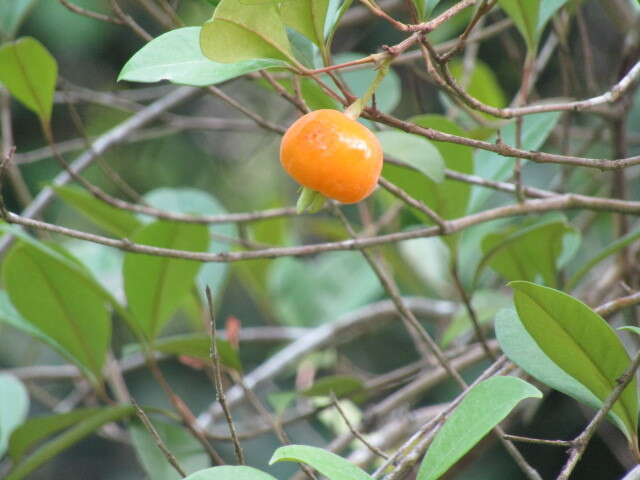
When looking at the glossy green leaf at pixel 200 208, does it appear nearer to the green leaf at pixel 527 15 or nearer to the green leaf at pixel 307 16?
the green leaf at pixel 527 15

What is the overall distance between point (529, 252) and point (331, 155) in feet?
2.04

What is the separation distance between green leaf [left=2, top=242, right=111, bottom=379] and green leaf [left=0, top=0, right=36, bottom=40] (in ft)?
1.24

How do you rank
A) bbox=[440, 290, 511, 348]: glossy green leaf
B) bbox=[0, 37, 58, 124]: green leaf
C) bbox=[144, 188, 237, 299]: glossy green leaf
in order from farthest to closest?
bbox=[144, 188, 237, 299]: glossy green leaf, bbox=[440, 290, 511, 348]: glossy green leaf, bbox=[0, 37, 58, 124]: green leaf

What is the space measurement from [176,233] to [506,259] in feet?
1.46

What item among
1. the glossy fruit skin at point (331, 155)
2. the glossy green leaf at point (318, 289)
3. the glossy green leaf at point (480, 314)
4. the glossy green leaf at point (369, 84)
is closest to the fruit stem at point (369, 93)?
the glossy fruit skin at point (331, 155)

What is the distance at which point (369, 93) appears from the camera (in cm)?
→ 63

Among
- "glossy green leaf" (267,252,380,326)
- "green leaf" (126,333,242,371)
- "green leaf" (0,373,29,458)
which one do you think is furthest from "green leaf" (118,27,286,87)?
"glossy green leaf" (267,252,380,326)

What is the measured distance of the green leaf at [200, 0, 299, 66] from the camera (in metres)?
0.63

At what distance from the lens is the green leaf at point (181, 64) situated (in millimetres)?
661

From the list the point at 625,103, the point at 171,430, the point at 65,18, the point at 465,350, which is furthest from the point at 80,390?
the point at 65,18

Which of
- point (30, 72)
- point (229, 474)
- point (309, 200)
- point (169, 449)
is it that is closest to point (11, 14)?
point (30, 72)

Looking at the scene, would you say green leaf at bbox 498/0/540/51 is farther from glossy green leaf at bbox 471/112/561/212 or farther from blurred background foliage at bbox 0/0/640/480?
blurred background foliage at bbox 0/0/640/480

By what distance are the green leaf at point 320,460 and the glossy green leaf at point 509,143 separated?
50cm

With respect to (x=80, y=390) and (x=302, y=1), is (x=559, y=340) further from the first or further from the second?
(x=80, y=390)
